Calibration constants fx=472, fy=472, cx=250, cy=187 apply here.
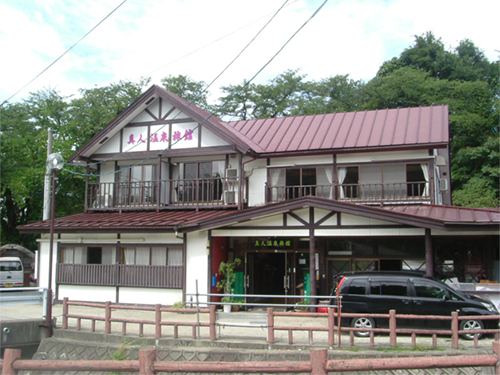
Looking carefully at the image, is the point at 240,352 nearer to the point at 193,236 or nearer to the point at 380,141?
the point at 193,236

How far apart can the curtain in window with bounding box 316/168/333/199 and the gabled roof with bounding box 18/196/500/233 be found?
238 cm

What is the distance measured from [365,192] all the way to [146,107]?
10.1 m

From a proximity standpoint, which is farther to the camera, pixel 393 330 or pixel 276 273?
pixel 276 273

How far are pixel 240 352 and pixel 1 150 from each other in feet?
81.8

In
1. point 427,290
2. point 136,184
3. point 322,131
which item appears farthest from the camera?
point 136,184

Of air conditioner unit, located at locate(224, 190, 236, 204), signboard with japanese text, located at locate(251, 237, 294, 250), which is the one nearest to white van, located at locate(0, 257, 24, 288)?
air conditioner unit, located at locate(224, 190, 236, 204)

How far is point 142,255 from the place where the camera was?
18.1 m

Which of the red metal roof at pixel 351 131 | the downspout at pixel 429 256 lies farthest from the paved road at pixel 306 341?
the red metal roof at pixel 351 131

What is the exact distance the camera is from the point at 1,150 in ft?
96.5

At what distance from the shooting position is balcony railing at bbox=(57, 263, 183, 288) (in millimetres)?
17172

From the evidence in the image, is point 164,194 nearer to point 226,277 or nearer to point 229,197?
point 229,197

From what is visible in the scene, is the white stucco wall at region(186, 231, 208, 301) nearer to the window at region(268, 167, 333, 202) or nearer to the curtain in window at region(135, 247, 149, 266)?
the curtain in window at region(135, 247, 149, 266)

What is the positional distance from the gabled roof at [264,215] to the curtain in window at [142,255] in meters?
0.98

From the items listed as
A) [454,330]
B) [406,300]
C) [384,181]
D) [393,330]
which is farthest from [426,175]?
[393,330]
